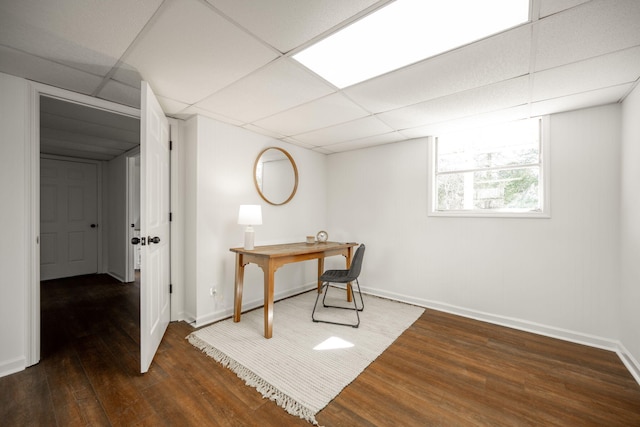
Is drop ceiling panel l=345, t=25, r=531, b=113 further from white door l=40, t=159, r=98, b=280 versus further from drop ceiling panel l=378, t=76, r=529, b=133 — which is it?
white door l=40, t=159, r=98, b=280

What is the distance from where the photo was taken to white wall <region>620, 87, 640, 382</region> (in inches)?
79.0

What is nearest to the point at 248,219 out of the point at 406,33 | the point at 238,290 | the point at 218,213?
the point at 218,213

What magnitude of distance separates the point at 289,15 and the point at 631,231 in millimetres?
2927

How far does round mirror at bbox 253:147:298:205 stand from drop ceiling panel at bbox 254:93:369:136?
41 cm

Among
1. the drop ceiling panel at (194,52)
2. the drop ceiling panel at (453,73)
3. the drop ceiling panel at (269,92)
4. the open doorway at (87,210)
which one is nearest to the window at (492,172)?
the drop ceiling panel at (453,73)

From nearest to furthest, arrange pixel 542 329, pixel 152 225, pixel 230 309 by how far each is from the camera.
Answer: pixel 152 225 < pixel 542 329 < pixel 230 309

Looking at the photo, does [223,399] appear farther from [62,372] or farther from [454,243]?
[454,243]

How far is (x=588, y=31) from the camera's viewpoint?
4.70ft

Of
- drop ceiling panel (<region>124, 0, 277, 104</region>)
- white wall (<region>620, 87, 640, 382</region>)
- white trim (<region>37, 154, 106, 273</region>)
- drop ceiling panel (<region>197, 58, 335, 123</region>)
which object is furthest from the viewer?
white trim (<region>37, 154, 106, 273</region>)

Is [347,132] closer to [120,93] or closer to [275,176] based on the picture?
[275,176]

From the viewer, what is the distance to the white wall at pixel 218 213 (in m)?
2.80

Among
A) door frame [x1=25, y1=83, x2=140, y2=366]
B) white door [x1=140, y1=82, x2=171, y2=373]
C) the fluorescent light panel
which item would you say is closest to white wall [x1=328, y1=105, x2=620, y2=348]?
the fluorescent light panel

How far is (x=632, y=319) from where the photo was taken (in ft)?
6.84

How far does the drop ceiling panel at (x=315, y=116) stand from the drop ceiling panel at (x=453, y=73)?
16cm
